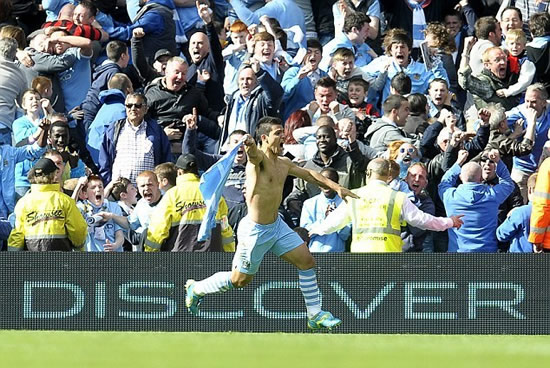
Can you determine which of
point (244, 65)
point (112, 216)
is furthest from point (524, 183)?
point (112, 216)

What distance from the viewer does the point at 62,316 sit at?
12172 mm

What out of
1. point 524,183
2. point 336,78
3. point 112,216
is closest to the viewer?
point 112,216

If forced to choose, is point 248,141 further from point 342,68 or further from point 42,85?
point 342,68

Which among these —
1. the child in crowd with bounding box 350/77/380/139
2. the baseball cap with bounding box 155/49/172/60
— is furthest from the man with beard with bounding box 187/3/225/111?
the child in crowd with bounding box 350/77/380/139

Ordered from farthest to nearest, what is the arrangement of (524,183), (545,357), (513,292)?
(524,183) → (513,292) → (545,357)

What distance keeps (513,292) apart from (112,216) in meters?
4.12

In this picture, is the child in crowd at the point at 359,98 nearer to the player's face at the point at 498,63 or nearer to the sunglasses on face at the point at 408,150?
the sunglasses on face at the point at 408,150

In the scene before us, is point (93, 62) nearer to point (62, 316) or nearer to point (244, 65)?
point (244, 65)

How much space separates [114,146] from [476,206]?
13.3ft

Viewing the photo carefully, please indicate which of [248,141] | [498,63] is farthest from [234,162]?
[248,141]

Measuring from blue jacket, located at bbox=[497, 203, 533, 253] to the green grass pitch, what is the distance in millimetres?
1032

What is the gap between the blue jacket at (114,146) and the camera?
1349 centimetres

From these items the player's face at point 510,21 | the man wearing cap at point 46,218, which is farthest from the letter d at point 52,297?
the player's face at point 510,21

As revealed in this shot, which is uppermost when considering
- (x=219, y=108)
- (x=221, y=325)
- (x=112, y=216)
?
(x=219, y=108)
